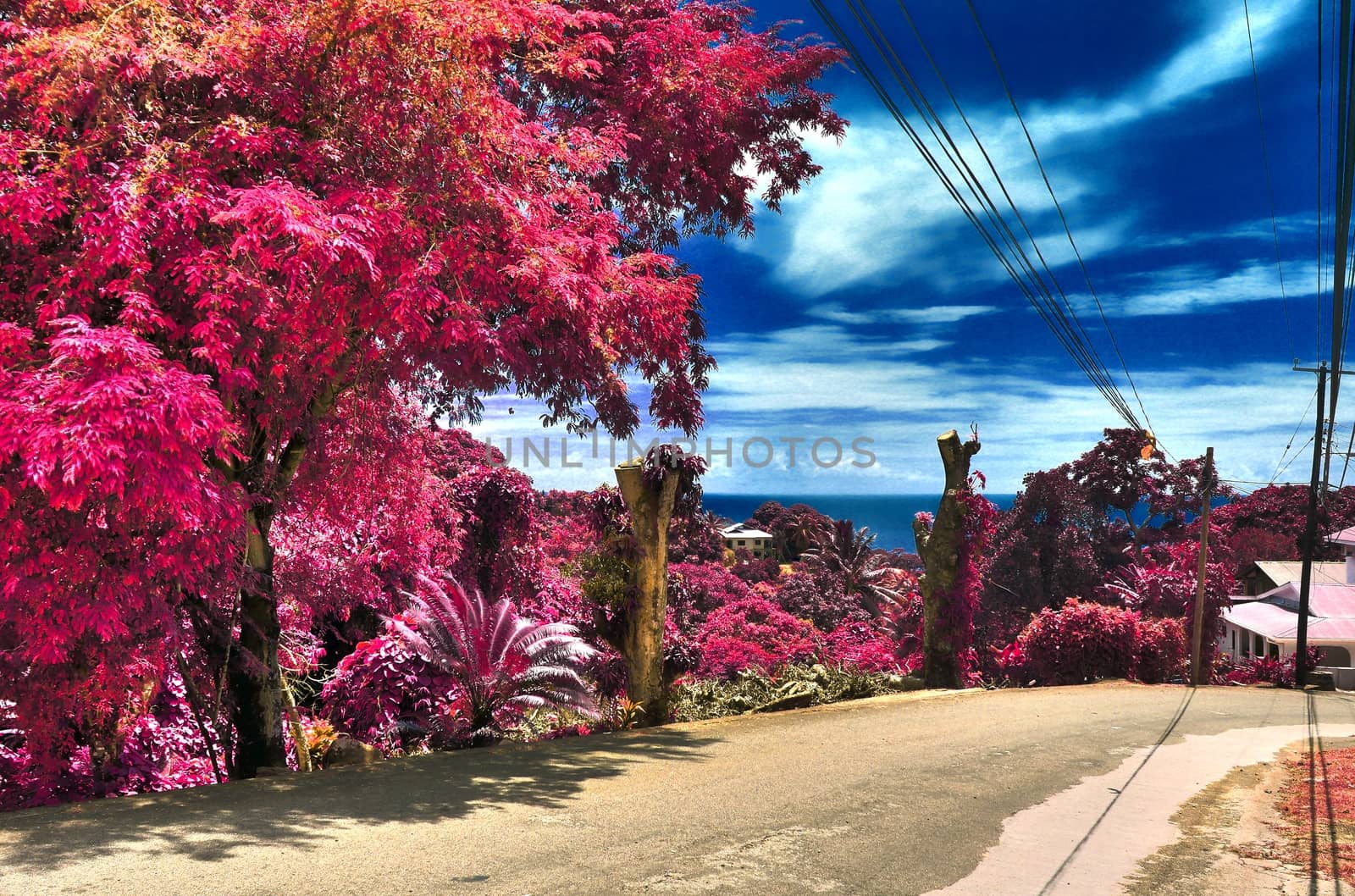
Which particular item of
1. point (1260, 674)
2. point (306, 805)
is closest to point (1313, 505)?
point (1260, 674)

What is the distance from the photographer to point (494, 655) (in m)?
10.6

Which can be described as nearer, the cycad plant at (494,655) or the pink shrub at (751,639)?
the cycad plant at (494,655)

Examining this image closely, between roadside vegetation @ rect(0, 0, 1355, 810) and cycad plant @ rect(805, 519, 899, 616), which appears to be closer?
roadside vegetation @ rect(0, 0, 1355, 810)

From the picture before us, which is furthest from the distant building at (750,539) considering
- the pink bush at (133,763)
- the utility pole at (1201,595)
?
the pink bush at (133,763)

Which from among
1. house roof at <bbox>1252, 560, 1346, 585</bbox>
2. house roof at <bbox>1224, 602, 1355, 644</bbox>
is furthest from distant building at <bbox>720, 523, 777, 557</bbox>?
house roof at <bbox>1224, 602, 1355, 644</bbox>

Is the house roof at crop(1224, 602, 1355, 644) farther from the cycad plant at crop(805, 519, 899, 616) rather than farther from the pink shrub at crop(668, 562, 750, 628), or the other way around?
the pink shrub at crop(668, 562, 750, 628)

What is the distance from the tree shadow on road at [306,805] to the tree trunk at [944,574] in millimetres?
8783

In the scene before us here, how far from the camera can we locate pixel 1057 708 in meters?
14.2

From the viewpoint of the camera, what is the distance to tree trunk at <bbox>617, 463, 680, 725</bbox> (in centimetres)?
1150

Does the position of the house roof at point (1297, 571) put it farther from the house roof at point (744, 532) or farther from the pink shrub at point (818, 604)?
the house roof at point (744, 532)

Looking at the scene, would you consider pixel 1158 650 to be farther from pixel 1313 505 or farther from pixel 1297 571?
pixel 1297 571

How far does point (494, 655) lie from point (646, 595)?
77.9 inches

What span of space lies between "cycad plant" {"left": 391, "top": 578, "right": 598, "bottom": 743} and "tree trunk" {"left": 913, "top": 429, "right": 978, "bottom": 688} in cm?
837

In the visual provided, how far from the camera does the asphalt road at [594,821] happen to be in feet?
17.9
